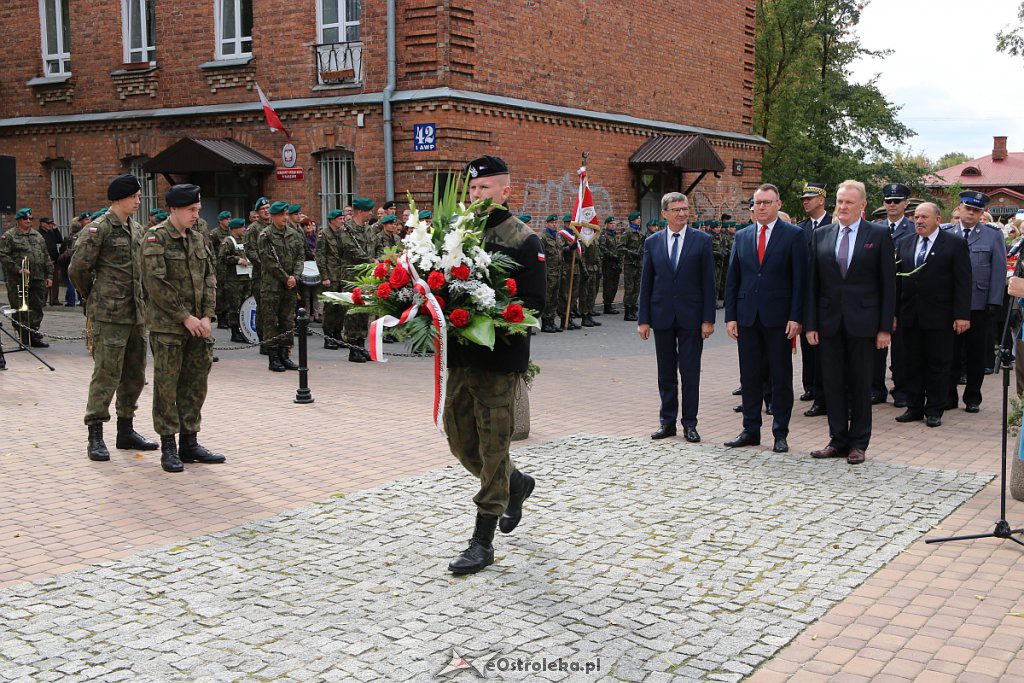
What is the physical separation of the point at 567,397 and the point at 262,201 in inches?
308

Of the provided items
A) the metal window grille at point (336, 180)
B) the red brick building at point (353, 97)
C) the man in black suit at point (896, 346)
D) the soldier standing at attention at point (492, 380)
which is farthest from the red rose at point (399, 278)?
the metal window grille at point (336, 180)

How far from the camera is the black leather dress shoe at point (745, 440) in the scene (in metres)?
8.66

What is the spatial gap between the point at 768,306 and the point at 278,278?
723 centimetres

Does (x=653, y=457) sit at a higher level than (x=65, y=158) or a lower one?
lower

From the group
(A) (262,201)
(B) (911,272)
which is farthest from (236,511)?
(A) (262,201)

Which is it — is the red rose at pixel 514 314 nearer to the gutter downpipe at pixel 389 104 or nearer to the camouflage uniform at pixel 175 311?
the camouflage uniform at pixel 175 311

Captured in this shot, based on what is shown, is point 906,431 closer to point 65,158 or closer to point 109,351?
point 109,351

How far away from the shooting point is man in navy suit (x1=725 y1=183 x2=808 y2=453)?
8461 mm

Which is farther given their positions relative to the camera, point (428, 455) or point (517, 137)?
point (517, 137)

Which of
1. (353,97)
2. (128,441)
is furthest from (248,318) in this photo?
(128,441)

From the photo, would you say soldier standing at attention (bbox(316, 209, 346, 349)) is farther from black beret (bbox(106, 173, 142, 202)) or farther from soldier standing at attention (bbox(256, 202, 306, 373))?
black beret (bbox(106, 173, 142, 202))

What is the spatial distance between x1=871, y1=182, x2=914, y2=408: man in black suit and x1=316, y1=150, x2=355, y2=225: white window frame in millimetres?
11568

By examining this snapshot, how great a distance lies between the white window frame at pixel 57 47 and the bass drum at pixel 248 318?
486 inches

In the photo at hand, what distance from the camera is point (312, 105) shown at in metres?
19.7
